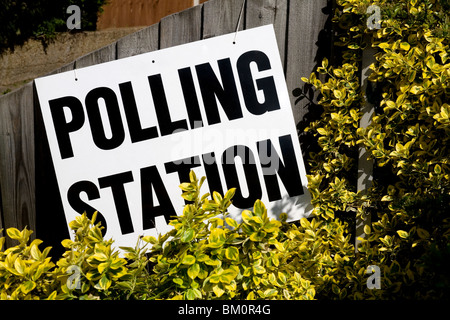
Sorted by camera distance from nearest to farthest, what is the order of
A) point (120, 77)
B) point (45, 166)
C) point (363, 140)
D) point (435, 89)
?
point (435, 89) < point (363, 140) < point (120, 77) < point (45, 166)

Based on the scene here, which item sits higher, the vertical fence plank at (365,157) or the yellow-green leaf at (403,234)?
the vertical fence plank at (365,157)

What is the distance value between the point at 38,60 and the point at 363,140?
7.02 feet

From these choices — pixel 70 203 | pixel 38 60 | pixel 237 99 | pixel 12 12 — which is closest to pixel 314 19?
pixel 237 99

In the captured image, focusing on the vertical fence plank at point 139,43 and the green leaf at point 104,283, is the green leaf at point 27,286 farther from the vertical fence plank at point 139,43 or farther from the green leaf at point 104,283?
the vertical fence plank at point 139,43

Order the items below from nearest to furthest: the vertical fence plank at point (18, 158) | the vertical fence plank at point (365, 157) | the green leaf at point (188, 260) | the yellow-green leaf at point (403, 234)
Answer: the green leaf at point (188, 260) → the yellow-green leaf at point (403, 234) → the vertical fence plank at point (365, 157) → the vertical fence plank at point (18, 158)

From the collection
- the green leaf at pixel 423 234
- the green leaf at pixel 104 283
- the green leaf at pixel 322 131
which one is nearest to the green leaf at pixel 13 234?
the green leaf at pixel 104 283

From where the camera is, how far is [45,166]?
81.5 inches

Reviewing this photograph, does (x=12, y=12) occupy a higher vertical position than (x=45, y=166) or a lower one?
higher

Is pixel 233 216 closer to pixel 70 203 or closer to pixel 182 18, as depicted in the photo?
pixel 70 203

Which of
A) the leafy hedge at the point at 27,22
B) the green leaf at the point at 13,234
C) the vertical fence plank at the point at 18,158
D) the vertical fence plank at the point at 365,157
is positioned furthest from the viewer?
the leafy hedge at the point at 27,22

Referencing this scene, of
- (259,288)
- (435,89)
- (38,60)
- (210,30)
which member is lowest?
(259,288)

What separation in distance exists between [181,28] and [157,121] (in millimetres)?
493

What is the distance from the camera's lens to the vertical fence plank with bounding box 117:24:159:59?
198 cm

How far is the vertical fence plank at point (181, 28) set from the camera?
197cm
